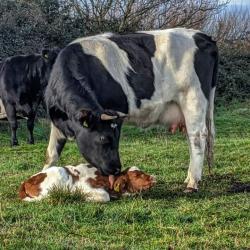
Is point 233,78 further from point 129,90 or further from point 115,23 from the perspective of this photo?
point 129,90

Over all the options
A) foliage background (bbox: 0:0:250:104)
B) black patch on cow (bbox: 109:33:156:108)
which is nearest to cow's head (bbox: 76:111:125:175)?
black patch on cow (bbox: 109:33:156:108)

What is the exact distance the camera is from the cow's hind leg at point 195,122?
905 centimetres

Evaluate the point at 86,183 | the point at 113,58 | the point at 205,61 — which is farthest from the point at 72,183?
the point at 205,61

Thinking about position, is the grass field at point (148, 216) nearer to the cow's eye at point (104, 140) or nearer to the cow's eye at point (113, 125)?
the cow's eye at point (104, 140)

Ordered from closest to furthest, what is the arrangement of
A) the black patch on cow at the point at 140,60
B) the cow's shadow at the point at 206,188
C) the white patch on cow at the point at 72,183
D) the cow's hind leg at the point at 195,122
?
the white patch on cow at the point at 72,183 < the cow's shadow at the point at 206,188 < the black patch on cow at the point at 140,60 < the cow's hind leg at the point at 195,122

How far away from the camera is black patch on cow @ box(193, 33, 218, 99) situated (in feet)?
30.1

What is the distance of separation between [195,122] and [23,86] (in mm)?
7768

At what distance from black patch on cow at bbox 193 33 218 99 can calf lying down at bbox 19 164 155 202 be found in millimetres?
1805

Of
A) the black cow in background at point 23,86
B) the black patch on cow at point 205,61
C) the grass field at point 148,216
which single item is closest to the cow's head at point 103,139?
the grass field at point 148,216

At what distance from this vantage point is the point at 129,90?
28.3 ft

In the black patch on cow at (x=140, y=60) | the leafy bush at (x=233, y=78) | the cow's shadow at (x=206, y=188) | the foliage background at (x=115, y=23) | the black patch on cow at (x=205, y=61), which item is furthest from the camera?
the leafy bush at (x=233, y=78)

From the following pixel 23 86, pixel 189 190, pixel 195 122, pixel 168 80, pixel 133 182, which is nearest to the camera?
pixel 133 182

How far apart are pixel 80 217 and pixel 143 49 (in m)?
3.01

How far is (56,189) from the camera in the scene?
7.63 meters
